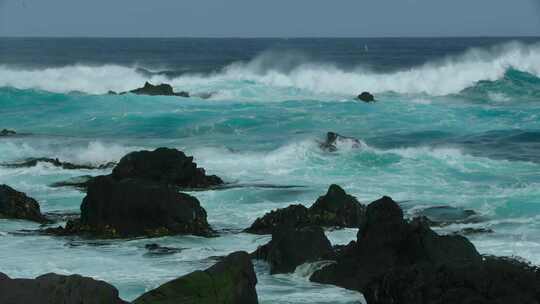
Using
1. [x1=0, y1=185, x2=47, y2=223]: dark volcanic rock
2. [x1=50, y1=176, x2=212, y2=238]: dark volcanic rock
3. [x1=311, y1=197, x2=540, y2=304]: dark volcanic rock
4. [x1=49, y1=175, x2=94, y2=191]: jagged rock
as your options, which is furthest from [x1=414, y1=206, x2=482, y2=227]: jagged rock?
[x1=49, y1=175, x2=94, y2=191]: jagged rock

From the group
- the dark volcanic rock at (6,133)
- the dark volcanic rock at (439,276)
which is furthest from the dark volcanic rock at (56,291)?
the dark volcanic rock at (6,133)

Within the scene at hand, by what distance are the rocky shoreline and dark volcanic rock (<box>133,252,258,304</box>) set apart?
0.01 meters

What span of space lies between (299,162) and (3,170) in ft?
26.8

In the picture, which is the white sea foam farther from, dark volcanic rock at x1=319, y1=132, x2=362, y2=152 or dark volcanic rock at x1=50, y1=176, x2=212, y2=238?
dark volcanic rock at x1=50, y1=176, x2=212, y2=238

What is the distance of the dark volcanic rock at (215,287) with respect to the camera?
31.1 feet

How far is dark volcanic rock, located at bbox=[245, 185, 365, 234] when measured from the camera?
16.5 meters

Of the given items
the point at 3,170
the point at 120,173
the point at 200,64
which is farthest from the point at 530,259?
the point at 200,64

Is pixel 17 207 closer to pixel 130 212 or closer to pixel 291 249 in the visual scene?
pixel 130 212

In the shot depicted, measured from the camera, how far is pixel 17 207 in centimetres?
1789

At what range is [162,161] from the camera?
21609mm

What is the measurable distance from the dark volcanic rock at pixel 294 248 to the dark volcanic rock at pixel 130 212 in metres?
3.24

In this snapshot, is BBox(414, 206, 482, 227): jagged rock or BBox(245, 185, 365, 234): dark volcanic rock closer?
BBox(245, 185, 365, 234): dark volcanic rock

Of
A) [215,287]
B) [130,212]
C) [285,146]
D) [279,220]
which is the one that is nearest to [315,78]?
[285,146]

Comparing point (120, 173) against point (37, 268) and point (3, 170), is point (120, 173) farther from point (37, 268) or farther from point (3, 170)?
point (37, 268)
